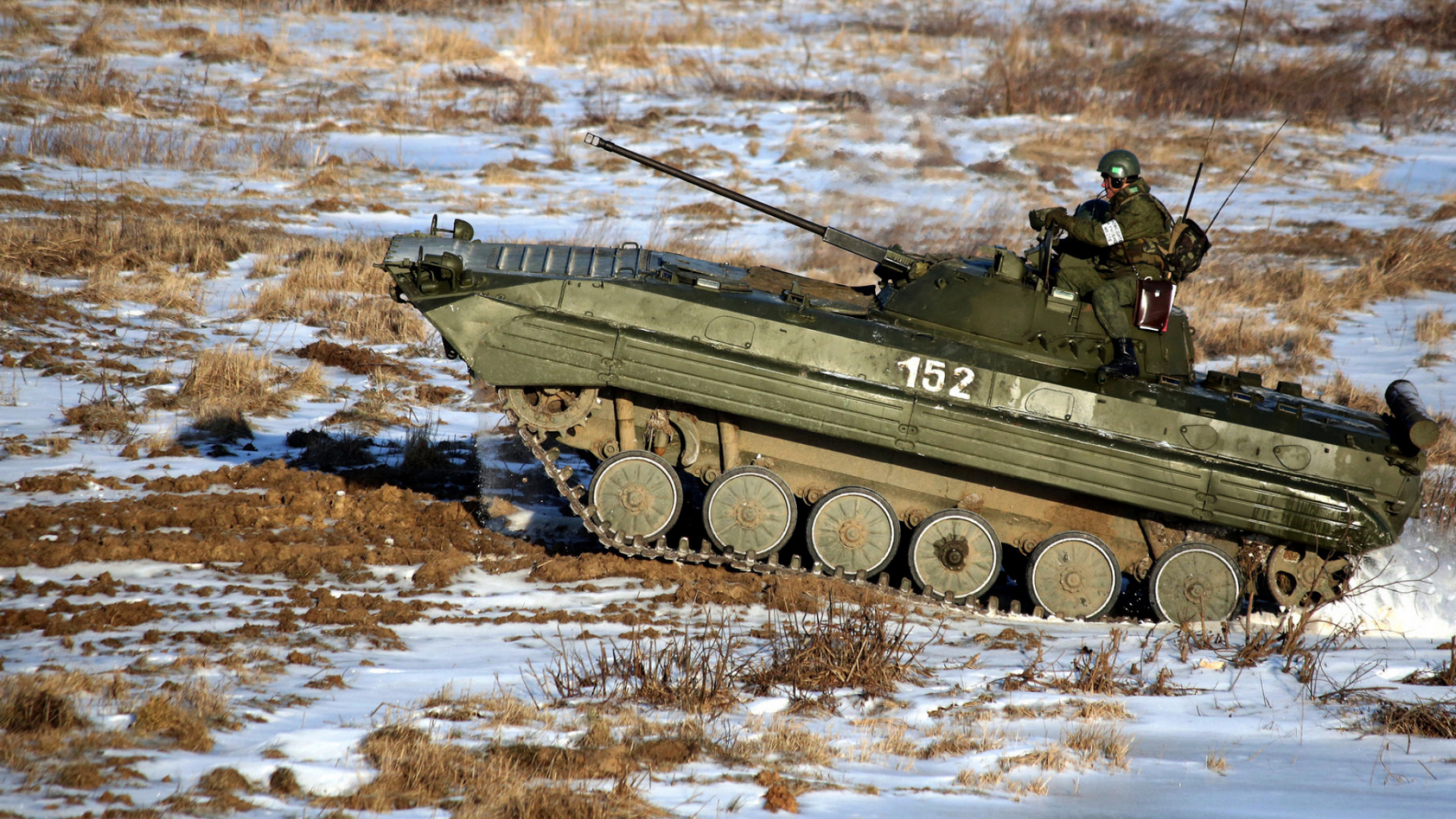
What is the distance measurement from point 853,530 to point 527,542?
255 cm

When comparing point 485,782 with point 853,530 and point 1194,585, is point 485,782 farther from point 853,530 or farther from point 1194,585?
point 1194,585

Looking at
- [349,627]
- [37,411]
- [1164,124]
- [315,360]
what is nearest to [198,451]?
[37,411]

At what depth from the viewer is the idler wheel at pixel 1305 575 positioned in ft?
28.8

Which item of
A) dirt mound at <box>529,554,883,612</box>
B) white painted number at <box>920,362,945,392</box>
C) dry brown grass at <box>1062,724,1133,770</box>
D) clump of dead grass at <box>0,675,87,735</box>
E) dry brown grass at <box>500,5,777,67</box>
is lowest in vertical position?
clump of dead grass at <box>0,675,87,735</box>

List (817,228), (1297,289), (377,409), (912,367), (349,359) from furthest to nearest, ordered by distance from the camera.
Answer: (1297,289), (349,359), (377,409), (817,228), (912,367)

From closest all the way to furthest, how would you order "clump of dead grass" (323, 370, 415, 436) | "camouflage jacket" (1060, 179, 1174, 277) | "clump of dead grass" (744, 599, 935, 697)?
1. "clump of dead grass" (744, 599, 935, 697)
2. "camouflage jacket" (1060, 179, 1174, 277)
3. "clump of dead grass" (323, 370, 415, 436)

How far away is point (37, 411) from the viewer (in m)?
11.0

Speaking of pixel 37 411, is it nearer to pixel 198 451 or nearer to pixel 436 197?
pixel 198 451

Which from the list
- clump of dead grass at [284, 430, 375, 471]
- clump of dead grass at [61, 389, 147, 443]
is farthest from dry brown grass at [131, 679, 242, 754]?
clump of dead grass at [61, 389, 147, 443]

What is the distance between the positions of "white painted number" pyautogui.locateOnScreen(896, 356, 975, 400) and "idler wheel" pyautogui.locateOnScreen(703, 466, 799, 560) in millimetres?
1196

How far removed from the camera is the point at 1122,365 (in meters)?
8.74

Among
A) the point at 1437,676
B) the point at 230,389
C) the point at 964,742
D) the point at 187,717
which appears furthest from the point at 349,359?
the point at 1437,676

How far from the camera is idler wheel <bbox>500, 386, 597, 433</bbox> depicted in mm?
8484

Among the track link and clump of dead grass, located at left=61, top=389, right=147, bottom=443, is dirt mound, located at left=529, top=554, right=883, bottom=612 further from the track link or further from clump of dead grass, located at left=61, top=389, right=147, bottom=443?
clump of dead grass, located at left=61, top=389, right=147, bottom=443
